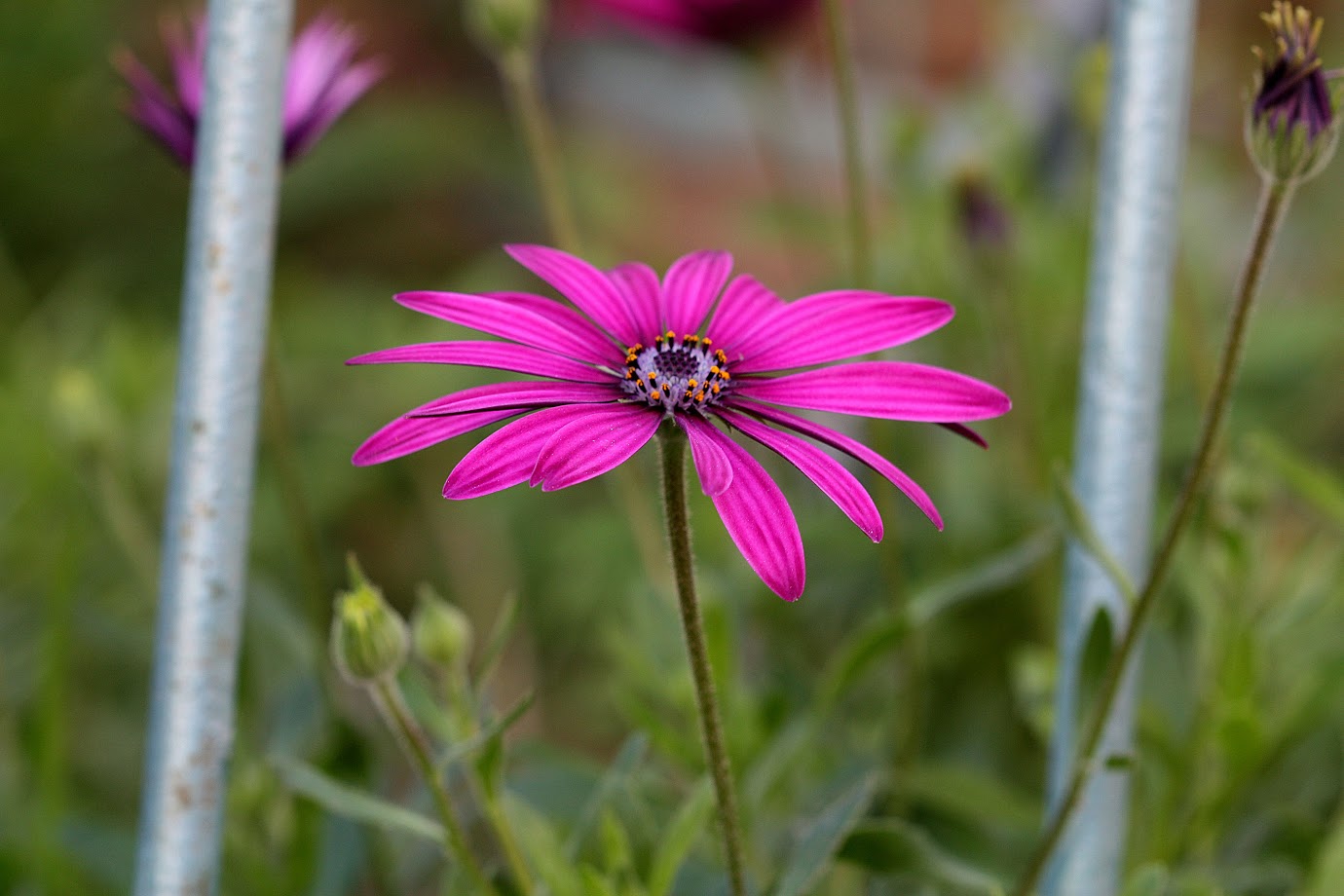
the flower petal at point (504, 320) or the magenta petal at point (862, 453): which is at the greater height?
the flower petal at point (504, 320)

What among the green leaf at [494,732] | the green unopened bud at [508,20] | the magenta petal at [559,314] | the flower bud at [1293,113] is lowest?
the green leaf at [494,732]

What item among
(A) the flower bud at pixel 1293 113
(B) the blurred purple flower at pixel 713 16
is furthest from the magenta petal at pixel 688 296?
(B) the blurred purple flower at pixel 713 16

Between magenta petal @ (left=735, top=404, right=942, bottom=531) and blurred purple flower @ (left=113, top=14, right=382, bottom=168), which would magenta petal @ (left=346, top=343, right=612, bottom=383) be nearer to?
magenta petal @ (left=735, top=404, right=942, bottom=531)

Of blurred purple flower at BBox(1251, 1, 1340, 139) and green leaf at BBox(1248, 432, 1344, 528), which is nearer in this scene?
blurred purple flower at BBox(1251, 1, 1340, 139)

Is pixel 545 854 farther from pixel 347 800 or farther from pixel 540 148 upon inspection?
pixel 540 148

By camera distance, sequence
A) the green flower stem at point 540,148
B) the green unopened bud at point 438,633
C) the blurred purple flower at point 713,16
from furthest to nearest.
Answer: the blurred purple flower at point 713,16, the green flower stem at point 540,148, the green unopened bud at point 438,633

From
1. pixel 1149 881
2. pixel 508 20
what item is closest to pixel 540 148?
pixel 508 20

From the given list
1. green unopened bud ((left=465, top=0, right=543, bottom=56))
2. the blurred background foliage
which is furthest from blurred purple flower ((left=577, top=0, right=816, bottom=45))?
green unopened bud ((left=465, top=0, right=543, bottom=56))

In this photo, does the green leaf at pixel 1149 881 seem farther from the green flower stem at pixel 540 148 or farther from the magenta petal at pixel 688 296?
the green flower stem at pixel 540 148

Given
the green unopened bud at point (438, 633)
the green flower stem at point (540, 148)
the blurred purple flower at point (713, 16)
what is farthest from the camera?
the blurred purple flower at point (713, 16)
